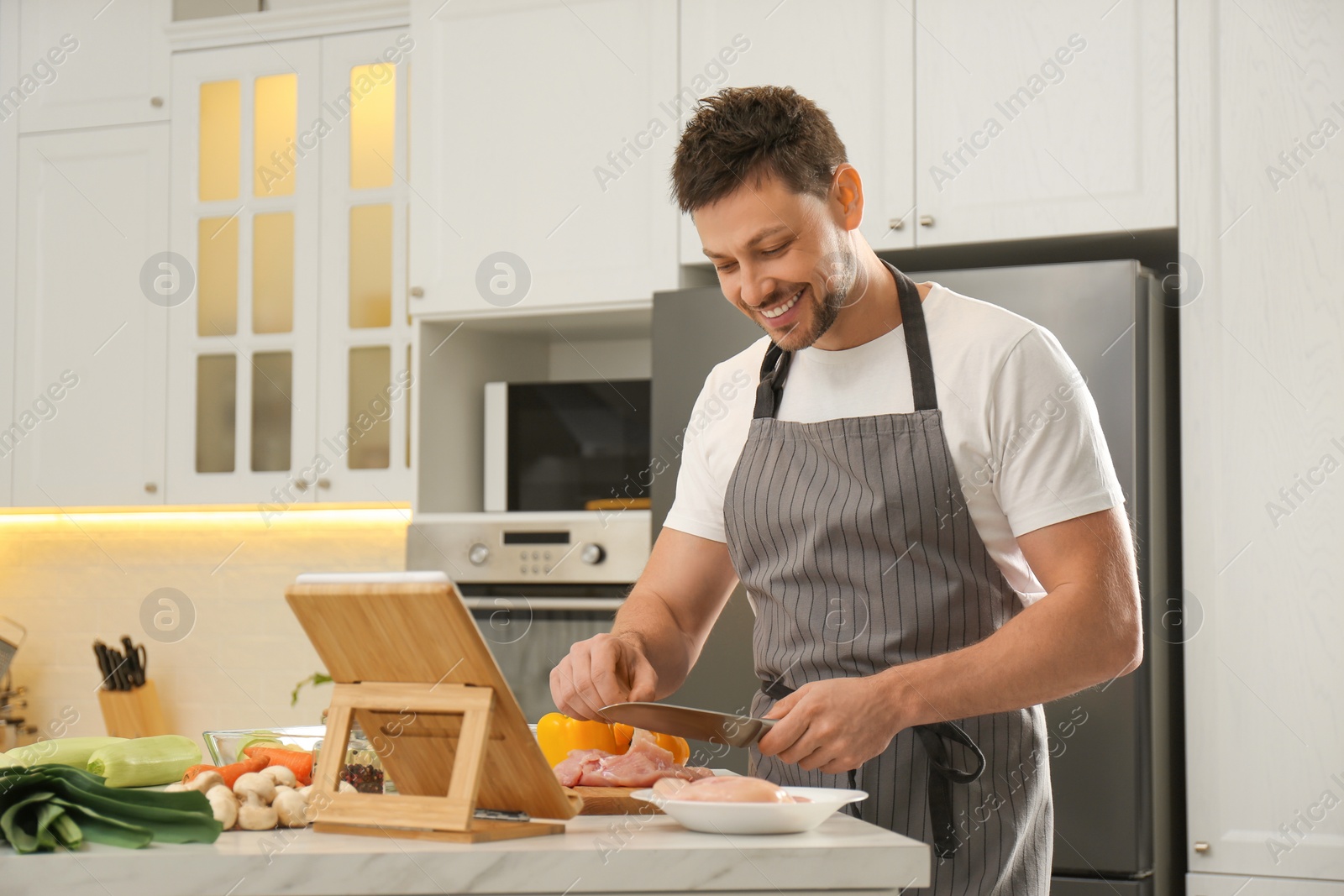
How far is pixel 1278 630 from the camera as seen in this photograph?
205cm

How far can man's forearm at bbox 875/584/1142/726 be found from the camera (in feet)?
3.93

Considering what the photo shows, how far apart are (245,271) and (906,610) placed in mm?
2107

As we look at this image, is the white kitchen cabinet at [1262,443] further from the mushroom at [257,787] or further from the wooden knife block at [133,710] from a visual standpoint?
the wooden knife block at [133,710]

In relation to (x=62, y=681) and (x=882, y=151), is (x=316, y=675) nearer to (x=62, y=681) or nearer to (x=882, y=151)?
(x=62, y=681)

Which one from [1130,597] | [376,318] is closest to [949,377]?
[1130,597]

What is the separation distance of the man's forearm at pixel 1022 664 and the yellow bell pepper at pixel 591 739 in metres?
0.24

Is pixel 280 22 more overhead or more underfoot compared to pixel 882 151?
more overhead

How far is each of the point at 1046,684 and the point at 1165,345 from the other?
113cm

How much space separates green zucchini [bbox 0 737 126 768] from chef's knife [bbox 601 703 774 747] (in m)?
0.50

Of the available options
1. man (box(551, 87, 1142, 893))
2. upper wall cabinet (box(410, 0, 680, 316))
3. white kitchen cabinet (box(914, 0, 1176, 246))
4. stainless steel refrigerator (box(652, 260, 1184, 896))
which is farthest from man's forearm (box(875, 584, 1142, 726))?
upper wall cabinet (box(410, 0, 680, 316))

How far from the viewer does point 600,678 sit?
1296mm

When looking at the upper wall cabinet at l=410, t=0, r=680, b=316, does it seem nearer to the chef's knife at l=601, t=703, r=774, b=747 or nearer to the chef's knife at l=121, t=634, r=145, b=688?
the chef's knife at l=121, t=634, r=145, b=688

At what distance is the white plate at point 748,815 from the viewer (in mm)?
927

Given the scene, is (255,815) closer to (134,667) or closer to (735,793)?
(735,793)
